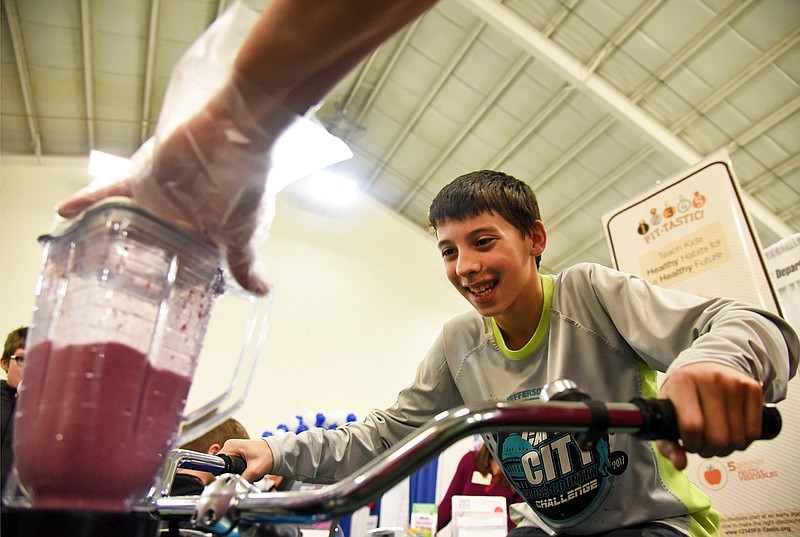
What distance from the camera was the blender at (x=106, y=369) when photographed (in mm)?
470

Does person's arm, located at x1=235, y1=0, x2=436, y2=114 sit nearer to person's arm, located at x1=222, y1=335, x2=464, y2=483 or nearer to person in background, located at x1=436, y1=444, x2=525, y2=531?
person's arm, located at x1=222, y1=335, x2=464, y2=483

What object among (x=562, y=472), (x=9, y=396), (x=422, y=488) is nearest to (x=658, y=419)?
(x=562, y=472)

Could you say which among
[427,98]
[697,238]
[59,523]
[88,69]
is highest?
[427,98]

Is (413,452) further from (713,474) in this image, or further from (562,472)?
(713,474)

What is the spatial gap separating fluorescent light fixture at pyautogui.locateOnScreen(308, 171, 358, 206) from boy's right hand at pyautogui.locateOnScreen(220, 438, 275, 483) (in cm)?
562

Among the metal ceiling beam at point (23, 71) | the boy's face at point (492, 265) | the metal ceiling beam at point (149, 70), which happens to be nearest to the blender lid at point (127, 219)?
the boy's face at point (492, 265)

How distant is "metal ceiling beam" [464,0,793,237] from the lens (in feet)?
15.5

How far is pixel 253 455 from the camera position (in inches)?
45.3

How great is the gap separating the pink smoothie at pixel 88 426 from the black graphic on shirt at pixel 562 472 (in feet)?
3.16

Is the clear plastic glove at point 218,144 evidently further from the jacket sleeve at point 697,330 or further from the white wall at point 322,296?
the white wall at point 322,296

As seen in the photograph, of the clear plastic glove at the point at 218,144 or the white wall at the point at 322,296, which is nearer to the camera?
the clear plastic glove at the point at 218,144

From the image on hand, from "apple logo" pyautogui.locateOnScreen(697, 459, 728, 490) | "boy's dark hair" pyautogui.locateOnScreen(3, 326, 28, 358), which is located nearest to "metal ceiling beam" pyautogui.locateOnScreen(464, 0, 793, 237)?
"apple logo" pyautogui.locateOnScreen(697, 459, 728, 490)

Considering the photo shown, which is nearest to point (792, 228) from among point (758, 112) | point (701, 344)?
point (758, 112)

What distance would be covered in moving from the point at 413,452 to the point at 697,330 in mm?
760
